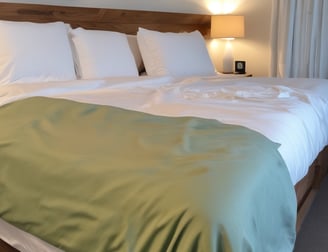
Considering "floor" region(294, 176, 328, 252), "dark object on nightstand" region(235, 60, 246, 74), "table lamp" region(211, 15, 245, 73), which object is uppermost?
"table lamp" region(211, 15, 245, 73)

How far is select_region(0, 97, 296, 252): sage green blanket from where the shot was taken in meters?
0.76

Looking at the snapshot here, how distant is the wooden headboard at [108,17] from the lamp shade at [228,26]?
18 centimetres

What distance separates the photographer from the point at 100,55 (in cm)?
240

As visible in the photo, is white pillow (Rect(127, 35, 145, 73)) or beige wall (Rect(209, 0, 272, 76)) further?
beige wall (Rect(209, 0, 272, 76))

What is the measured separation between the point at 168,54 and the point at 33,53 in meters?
1.14

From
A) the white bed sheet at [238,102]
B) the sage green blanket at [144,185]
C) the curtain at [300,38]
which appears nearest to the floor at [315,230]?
the white bed sheet at [238,102]

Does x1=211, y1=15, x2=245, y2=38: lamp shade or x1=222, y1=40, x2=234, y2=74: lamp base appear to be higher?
x1=211, y1=15, x2=245, y2=38: lamp shade

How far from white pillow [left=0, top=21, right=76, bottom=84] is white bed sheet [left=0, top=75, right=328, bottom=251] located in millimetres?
121

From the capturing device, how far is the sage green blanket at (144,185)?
763mm

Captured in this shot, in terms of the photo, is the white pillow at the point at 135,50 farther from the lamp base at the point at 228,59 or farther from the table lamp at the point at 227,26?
the lamp base at the point at 228,59

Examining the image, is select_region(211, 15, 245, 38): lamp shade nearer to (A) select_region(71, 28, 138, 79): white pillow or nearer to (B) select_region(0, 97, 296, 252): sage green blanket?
(A) select_region(71, 28, 138, 79): white pillow

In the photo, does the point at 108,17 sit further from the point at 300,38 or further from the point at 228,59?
the point at 300,38

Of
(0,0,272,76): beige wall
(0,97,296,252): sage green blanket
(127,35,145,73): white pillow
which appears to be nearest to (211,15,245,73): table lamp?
(0,0,272,76): beige wall

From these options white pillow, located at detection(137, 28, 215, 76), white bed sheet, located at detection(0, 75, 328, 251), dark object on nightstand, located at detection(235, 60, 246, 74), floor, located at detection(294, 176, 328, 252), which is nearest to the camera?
white bed sheet, located at detection(0, 75, 328, 251)
